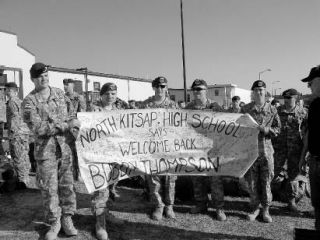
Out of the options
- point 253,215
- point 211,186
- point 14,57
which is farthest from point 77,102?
point 14,57

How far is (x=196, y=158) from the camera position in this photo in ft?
16.0

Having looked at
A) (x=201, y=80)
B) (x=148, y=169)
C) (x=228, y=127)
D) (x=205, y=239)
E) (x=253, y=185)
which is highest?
(x=201, y=80)

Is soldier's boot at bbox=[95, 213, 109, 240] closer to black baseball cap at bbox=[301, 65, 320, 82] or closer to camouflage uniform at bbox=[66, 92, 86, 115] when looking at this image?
black baseball cap at bbox=[301, 65, 320, 82]

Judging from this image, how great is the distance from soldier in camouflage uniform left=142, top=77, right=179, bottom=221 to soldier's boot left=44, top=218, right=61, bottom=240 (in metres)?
1.49

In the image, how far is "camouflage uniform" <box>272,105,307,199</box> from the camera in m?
5.79

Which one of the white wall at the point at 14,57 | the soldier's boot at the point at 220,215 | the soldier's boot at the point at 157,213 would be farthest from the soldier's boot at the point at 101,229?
the white wall at the point at 14,57

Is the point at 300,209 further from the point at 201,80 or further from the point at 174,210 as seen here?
the point at 201,80

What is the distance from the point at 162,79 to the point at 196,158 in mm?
1377

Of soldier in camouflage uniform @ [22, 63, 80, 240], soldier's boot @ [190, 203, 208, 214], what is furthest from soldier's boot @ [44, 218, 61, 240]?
soldier's boot @ [190, 203, 208, 214]

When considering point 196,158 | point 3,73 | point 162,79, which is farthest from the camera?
point 3,73

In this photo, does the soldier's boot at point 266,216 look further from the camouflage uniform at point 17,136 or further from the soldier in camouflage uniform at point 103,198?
the camouflage uniform at point 17,136

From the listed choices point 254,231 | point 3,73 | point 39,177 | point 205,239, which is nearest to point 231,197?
point 254,231

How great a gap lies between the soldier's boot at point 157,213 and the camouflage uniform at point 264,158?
4.88 ft

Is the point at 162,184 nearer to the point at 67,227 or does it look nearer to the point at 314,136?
the point at 67,227
